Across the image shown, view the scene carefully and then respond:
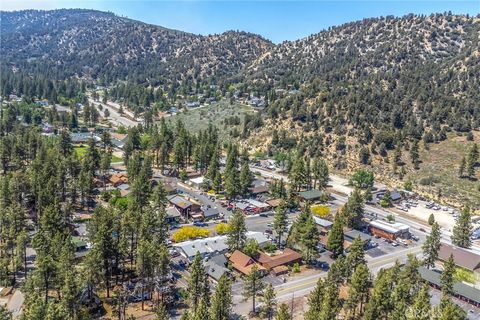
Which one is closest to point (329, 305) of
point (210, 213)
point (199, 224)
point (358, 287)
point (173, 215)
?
point (358, 287)

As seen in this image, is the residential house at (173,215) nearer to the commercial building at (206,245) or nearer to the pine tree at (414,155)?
the commercial building at (206,245)

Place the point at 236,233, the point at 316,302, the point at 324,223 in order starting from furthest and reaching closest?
the point at 324,223, the point at 236,233, the point at 316,302

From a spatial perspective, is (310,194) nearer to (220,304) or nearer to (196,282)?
Result: (196,282)

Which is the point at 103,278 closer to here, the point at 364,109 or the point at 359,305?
the point at 359,305

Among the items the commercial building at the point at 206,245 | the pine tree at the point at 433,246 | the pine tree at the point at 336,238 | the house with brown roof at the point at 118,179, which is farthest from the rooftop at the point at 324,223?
the house with brown roof at the point at 118,179

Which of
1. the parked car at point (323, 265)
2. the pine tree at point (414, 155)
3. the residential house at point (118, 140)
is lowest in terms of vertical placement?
the parked car at point (323, 265)

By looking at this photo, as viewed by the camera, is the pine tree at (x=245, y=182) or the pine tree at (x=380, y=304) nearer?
the pine tree at (x=380, y=304)

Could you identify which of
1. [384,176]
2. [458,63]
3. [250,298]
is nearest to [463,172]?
[384,176]
